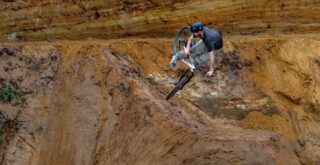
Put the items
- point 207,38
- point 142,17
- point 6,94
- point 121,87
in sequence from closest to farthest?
point 207,38
point 121,87
point 6,94
point 142,17

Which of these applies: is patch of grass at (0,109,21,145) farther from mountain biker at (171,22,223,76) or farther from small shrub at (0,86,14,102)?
mountain biker at (171,22,223,76)

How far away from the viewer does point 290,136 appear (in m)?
14.4

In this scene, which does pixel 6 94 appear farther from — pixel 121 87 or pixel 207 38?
pixel 207 38

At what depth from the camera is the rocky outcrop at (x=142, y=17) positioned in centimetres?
1511

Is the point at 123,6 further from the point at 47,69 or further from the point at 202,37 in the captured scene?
the point at 202,37

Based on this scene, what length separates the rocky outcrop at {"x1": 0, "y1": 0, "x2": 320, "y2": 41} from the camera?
15109 millimetres

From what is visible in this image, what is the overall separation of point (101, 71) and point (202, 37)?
3.36 metres

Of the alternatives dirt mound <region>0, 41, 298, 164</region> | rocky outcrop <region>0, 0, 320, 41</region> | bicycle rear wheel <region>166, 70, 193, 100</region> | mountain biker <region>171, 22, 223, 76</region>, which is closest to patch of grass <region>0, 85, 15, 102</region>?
dirt mound <region>0, 41, 298, 164</region>

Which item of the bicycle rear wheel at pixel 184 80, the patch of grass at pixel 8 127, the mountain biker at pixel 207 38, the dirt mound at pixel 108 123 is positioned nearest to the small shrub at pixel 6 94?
the dirt mound at pixel 108 123

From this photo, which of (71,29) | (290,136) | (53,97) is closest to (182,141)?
(290,136)

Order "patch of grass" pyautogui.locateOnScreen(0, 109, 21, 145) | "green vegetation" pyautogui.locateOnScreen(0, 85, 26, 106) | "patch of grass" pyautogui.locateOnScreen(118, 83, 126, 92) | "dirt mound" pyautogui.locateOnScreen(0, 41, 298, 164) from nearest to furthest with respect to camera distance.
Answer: "dirt mound" pyautogui.locateOnScreen(0, 41, 298, 164) < "patch of grass" pyautogui.locateOnScreen(118, 83, 126, 92) < "patch of grass" pyautogui.locateOnScreen(0, 109, 21, 145) < "green vegetation" pyautogui.locateOnScreen(0, 85, 26, 106)

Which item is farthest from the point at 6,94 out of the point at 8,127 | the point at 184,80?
the point at 184,80

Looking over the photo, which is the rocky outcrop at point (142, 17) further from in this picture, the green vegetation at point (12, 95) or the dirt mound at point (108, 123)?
the green vegetation at point (12, 95)

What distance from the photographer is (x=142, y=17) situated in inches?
631
